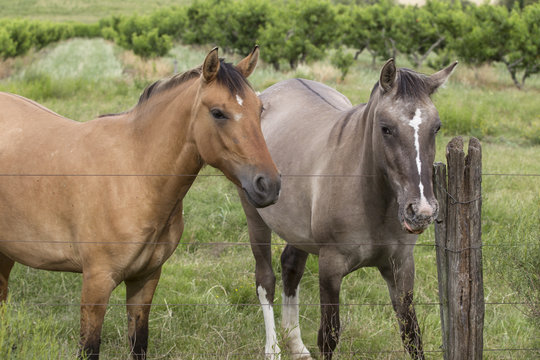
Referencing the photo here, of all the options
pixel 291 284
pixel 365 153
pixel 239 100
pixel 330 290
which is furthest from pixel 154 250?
pixel 291 284

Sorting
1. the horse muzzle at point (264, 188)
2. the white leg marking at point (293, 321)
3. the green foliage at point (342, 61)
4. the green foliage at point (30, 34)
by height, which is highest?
the horse muzzle at point (264, 188)

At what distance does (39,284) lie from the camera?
5047 millimetres

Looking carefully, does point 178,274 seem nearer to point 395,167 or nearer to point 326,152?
point 326,152

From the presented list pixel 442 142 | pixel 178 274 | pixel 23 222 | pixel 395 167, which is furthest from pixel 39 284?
pixel 442 142

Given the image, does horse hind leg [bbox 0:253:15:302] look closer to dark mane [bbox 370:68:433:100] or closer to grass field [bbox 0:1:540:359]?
grass field [bbox 0:1:540:359]

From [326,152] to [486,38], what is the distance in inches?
704

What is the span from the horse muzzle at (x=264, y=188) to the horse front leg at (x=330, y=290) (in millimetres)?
991

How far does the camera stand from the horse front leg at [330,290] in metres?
3.60

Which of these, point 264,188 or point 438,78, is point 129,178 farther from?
point 438,78

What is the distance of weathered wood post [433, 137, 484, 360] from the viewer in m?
2.98

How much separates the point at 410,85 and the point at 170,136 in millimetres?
1421

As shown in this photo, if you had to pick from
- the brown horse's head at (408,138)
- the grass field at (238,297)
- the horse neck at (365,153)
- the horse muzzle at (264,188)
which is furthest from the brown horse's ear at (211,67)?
the grass field at (238,297)

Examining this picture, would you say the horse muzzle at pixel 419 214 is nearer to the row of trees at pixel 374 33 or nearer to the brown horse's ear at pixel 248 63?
the brown horse's ear at pixel 248 63

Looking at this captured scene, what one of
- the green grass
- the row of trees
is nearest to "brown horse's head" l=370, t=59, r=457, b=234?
the green grass
